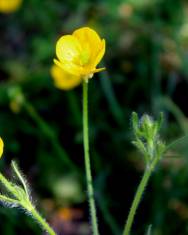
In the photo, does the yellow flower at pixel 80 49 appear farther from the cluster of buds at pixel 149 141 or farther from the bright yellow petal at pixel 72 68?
the cluster of buds at pixel 149 141

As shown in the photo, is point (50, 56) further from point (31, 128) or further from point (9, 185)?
point (9, 185)

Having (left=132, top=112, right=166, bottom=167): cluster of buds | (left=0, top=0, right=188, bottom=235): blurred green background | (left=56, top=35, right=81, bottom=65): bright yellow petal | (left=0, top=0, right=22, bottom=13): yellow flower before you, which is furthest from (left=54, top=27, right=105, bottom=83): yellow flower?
(left=0, top=0, right=22, bottom=13): yellow flower

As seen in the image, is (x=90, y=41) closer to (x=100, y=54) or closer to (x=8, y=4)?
(x=100, y=54)

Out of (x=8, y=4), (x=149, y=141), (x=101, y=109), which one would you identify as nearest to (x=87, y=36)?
(x=149, y=141)

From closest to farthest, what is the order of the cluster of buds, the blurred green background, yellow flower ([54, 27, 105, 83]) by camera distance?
the cluster of buds < yellow flower ([54, 27, 105, 83]) < the blurred green background

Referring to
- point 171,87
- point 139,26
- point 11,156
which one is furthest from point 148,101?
point 11,156

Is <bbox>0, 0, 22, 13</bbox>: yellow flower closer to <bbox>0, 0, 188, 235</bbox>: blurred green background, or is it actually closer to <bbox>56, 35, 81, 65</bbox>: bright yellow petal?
<bbox>0, 0, 188, 235</bbox>: blurred green background

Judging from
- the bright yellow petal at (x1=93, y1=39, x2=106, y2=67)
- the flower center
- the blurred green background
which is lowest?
the bright yellow petal at (x1=93, y1=39, x2=106, y2=67)
